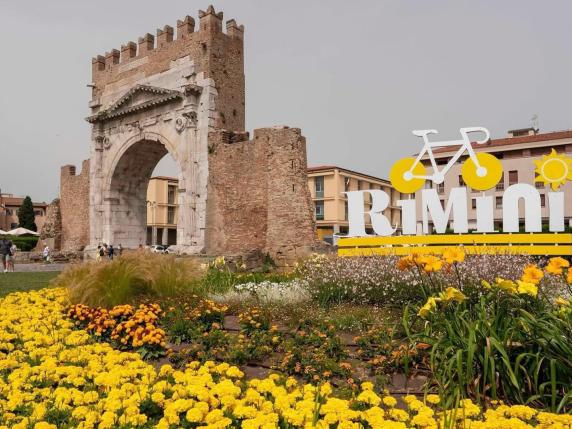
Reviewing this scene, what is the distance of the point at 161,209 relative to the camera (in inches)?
2287

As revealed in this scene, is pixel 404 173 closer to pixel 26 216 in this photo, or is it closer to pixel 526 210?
pixel 526 210

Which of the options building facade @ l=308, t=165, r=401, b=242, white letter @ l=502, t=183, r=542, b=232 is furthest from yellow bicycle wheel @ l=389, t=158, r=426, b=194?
building facade @ l=308, t=165, r=401, b=242

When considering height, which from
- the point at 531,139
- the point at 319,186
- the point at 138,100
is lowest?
the point at 319,186

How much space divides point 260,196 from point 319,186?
35.3m

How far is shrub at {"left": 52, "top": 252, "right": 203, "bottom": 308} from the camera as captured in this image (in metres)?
6.75

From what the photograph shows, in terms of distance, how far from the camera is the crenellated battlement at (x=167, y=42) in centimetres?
1981

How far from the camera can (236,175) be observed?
19.1m

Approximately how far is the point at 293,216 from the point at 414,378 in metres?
13.6

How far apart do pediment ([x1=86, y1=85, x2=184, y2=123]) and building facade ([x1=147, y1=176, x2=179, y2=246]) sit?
3322 cm

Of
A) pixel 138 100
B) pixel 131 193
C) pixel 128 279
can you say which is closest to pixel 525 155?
pixel 131 193

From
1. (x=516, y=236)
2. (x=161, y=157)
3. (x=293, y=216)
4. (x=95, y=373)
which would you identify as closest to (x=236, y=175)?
(x=293, y=216)

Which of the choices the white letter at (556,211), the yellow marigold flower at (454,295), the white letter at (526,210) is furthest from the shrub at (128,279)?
the white letter at (556,211)

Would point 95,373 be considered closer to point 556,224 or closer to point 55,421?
point 55,421

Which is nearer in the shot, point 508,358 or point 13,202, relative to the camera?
point 508,358
